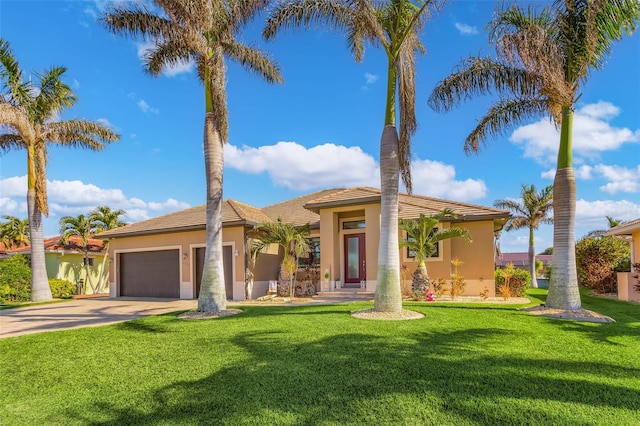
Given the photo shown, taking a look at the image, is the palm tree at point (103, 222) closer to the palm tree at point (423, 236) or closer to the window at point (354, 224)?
the window at point (354, 224)

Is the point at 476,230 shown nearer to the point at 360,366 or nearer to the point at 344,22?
the point at 344,22

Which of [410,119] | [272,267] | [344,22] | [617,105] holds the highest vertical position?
[344,22]

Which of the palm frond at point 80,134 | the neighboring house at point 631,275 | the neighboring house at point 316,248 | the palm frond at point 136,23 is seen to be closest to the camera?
the palm frond at point 136,23

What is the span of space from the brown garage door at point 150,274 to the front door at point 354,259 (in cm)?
860

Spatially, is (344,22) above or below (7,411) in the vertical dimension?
above

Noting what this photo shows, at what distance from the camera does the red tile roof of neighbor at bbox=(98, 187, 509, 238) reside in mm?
→ 16719

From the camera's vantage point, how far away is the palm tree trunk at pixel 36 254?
1884 cm

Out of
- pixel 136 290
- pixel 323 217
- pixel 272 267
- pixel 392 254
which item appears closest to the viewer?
pixel 392 254

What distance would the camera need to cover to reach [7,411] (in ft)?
17.1

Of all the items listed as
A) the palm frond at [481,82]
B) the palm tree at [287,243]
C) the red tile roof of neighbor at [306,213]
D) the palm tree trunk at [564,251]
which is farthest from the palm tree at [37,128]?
the palm tree trunk at [564,251]

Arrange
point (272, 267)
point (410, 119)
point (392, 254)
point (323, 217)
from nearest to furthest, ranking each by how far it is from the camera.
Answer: point (392, 254) → point (410, 119) → point (323, 217) → point (272, 267)

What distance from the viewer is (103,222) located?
30.2 meters

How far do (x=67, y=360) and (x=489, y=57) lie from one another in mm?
13112

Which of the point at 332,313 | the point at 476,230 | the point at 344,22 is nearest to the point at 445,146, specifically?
the point at 476,230
